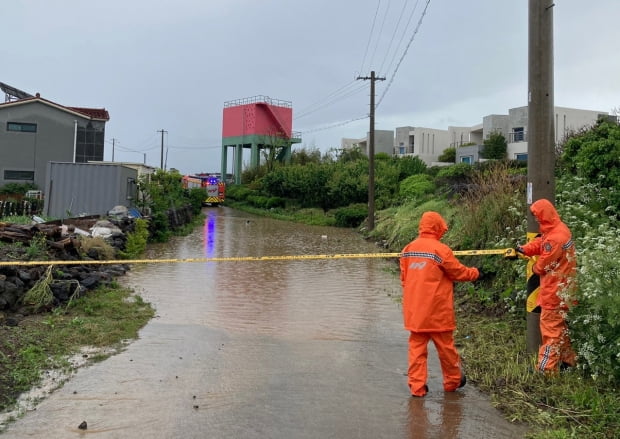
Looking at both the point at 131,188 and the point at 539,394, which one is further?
the point at 131,188

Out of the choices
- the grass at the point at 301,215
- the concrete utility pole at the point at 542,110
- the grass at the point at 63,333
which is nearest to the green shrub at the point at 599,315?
the concrete utility pole at the point at 542,110

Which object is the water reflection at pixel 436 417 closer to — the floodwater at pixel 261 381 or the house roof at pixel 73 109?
the floodwater at pixel 261 381

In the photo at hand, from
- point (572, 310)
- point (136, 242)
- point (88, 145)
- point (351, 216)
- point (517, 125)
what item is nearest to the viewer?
point (572, 310)

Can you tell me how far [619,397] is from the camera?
4449 millimetres

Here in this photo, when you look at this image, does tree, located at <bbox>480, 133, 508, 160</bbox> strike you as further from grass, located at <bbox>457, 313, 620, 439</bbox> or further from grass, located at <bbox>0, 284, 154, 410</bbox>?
grass, located at <bbox>457, 313, 620, 439</bbox>

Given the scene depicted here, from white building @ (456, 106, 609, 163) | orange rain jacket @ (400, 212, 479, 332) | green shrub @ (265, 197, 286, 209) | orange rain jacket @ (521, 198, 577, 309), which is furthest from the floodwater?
white building @ (456, 106, 609, 163)

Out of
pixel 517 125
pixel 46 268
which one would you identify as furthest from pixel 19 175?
pixel 517 125

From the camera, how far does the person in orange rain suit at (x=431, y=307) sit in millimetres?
4969

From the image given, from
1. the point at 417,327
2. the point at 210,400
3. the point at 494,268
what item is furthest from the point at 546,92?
the point at 210,400

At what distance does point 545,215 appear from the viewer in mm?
5277

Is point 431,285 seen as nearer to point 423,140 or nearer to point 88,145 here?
point 88,145

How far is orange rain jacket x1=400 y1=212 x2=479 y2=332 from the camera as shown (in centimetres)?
496

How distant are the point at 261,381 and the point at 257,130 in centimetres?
5401

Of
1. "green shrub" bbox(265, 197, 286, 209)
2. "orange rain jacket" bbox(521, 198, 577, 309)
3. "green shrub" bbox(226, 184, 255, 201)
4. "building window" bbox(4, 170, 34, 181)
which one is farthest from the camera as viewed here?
"green shrub" bbox(226, 184, 255, 201)
